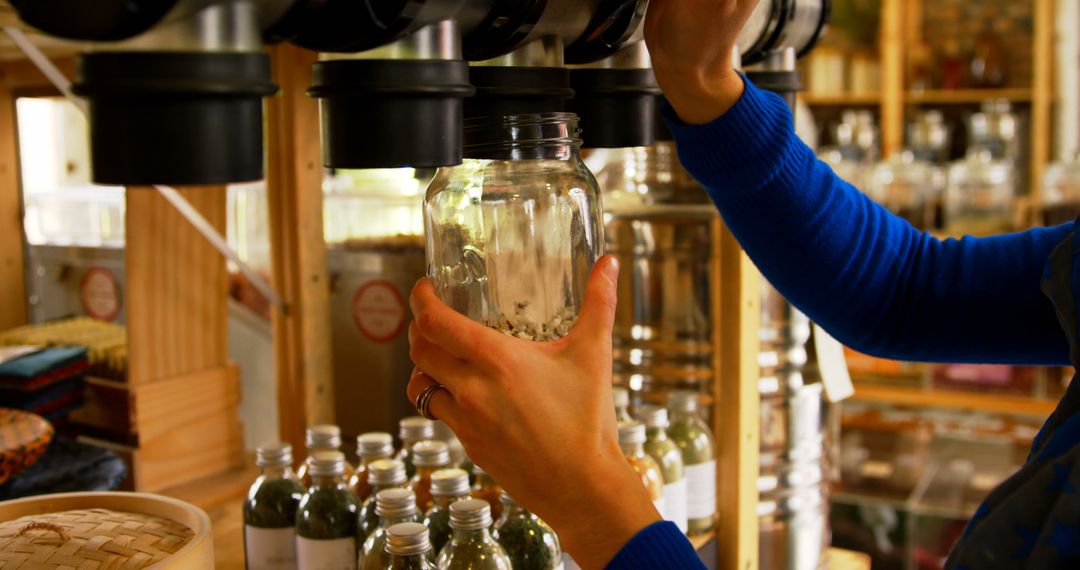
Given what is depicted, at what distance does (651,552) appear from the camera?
2.21 ft

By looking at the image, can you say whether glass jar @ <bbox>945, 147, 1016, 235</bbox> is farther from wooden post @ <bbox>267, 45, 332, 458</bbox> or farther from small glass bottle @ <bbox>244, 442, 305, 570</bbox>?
small glass bottle @ <bbox>244, 442, 305, 570</bbox>

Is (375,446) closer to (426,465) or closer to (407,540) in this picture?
(426,465)

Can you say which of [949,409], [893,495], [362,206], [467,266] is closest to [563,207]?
[467,266]

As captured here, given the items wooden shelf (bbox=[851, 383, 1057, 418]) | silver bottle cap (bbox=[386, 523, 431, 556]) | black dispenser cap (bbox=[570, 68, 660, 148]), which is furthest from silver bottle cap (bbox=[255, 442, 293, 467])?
wooden shelf (bbox=[851, 383, 1057, 418])

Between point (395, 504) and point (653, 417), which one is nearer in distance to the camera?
point (395, 504)

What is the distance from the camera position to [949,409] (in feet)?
12.3

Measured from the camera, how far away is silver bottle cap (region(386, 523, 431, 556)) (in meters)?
0.84

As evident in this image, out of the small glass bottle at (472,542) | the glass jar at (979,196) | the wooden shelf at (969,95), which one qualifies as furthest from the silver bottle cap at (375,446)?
the wooden shelf at (969,95)

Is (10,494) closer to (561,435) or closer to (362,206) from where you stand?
(362,206)

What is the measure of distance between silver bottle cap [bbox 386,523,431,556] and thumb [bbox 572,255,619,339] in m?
0.28

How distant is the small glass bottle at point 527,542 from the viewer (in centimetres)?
94

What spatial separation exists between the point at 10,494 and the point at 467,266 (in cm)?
70

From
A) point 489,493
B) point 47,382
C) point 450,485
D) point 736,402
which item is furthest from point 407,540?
point 47,382

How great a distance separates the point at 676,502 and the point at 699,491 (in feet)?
0.34
